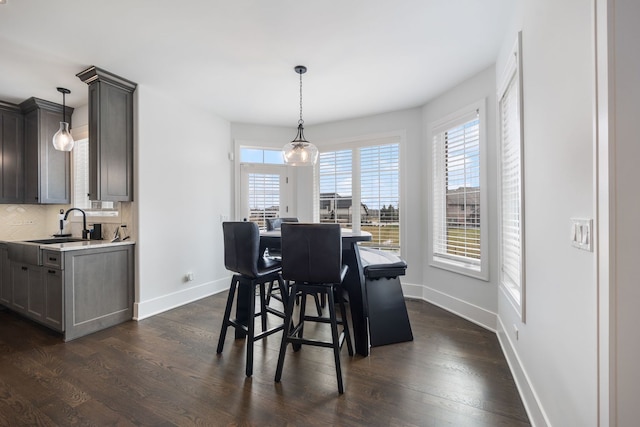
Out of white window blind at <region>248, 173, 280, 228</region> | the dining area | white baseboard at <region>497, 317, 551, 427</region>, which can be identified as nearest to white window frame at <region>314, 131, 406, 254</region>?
white window blind at <region>248, 173, 280, 228</region>

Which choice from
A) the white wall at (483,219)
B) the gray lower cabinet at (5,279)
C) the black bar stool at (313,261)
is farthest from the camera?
the gray lower cabinet at (5,279)

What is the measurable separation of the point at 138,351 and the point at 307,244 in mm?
1844

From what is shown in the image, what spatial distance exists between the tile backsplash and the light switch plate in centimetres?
409

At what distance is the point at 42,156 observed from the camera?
3.78m

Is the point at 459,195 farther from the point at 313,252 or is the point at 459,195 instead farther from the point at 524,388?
the point at 313,252

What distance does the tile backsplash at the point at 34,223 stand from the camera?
382 centimetres

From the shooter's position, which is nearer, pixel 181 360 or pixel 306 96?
pixel 181 360

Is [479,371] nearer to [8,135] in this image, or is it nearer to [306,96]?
[306,96]

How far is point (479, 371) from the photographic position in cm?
219

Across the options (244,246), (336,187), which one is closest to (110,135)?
(244,246)
